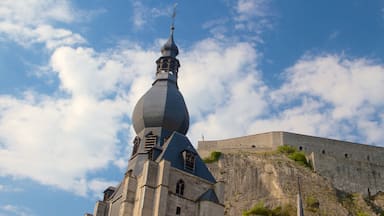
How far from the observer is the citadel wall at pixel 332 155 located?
42469 millimetres

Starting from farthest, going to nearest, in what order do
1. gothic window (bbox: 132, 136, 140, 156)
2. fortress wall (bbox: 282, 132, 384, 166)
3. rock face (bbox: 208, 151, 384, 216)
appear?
fortress wall (bbox: 282, 132, 384, 166) → rock face (bbox: 208, 151, 384, 216) → gothic window (bbox: 132, 136, 140, 156)

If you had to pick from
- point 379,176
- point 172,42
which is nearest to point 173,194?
point 172,42

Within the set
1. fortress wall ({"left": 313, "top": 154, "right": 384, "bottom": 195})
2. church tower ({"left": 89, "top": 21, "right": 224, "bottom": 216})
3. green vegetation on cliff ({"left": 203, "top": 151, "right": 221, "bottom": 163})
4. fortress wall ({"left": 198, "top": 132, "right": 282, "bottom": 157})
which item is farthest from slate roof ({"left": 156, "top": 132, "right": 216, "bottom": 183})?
fortress wall ({"left": 313, "top": 154, "right": 384, "bottom": 195})

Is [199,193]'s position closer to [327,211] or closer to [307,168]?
[327,211]

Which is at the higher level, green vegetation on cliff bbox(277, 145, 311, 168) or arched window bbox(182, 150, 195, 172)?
green vegetation on cliff bbox(277, 145, 311, 168)

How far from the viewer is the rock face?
3709cm

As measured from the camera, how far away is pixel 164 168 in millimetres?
18891

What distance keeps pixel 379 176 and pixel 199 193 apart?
95.2 ft

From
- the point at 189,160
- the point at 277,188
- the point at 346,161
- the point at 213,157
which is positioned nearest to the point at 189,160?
the point at 189,160

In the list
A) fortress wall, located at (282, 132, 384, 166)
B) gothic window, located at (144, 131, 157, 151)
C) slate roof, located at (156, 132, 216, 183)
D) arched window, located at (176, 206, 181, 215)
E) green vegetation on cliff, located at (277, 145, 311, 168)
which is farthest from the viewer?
fortress wall, located at (282, 132, 384, 166)

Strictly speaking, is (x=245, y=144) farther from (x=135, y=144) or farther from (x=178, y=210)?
(x=178, y=210)

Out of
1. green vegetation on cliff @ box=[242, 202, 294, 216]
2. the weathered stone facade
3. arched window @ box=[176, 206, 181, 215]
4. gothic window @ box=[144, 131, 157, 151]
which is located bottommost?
arched window @ box=[176, 206, 181, 215]

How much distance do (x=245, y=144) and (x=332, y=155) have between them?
312 inches

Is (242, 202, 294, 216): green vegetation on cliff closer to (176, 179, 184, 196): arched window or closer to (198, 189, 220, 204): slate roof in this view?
(198, 189, 220, 204): slate roof
